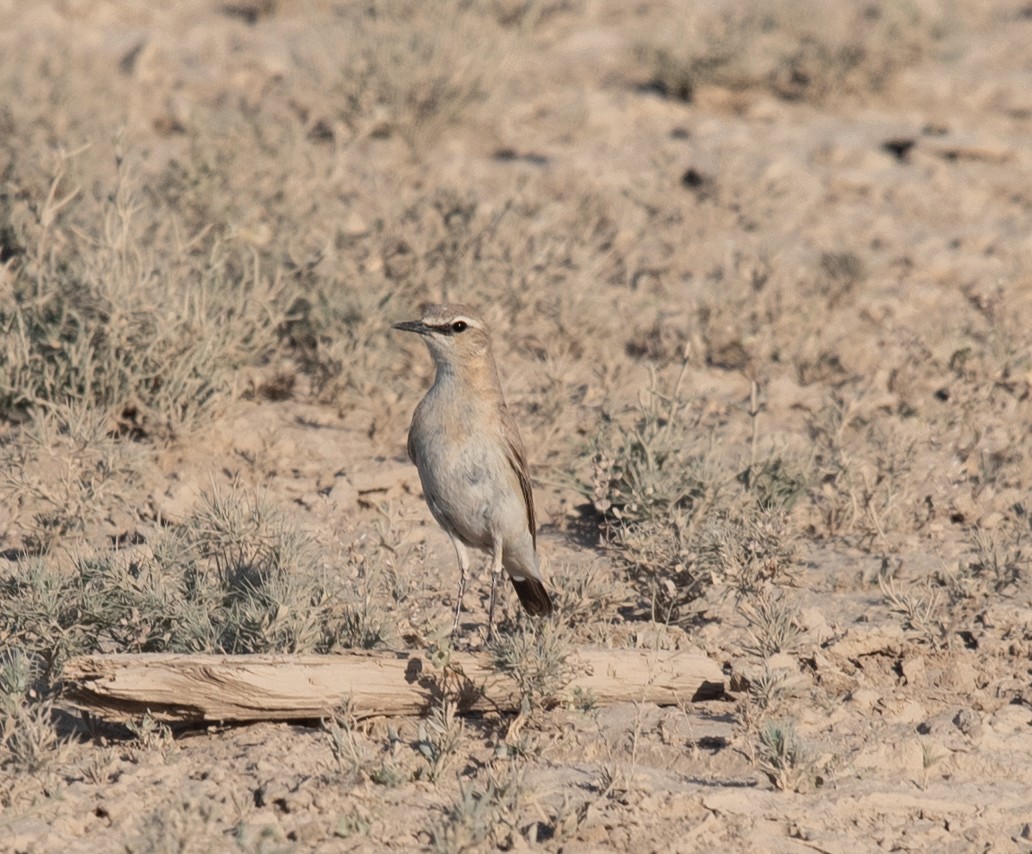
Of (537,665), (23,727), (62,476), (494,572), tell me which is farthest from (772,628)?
(62,476)

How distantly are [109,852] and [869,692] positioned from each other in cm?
298

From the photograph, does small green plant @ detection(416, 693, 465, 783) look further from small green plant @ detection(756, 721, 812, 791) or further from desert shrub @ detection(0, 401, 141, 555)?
desert shrub @ detection(0, 401, 141, 555)

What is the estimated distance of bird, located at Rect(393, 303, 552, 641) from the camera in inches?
259

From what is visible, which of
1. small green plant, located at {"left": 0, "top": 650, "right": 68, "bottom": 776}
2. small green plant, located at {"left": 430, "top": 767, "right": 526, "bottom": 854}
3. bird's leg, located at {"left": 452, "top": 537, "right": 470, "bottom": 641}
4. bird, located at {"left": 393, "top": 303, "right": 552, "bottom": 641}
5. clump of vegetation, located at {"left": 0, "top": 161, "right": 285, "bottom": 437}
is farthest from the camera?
clump of vegetation, located at {"left": 0, "top": 161, "right": 285, "bottom": 437}

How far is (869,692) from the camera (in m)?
6.12

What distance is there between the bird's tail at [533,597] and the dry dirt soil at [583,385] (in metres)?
0.07

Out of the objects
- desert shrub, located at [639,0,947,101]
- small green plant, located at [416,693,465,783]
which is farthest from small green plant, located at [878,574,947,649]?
desert shrub, located at [639,0,947,101]

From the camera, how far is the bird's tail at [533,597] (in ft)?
22.1

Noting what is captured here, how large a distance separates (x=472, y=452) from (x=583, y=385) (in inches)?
94.7

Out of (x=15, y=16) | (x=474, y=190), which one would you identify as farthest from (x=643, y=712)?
(x=15, y=16)

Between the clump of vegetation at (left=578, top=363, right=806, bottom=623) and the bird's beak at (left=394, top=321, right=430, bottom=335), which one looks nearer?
the bird's beak at (left=394, top=321, right=430, bottom=335)

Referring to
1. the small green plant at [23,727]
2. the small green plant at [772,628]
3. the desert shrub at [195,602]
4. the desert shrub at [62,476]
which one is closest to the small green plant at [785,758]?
the small green plant at [772,628]

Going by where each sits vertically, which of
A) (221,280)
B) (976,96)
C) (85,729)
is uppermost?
(976,96)

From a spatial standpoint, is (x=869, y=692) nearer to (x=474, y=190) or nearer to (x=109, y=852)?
(x=109, y=852)
